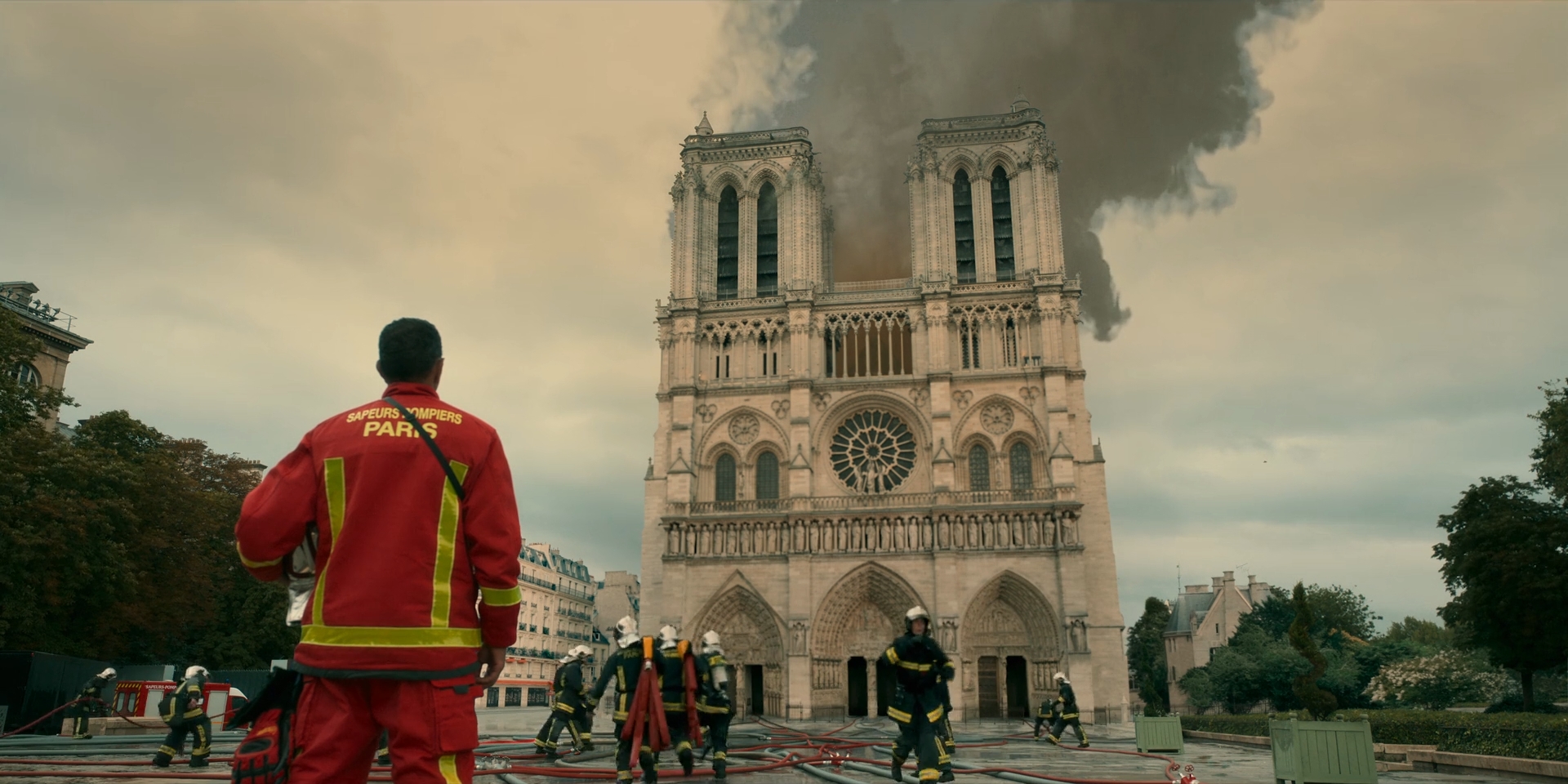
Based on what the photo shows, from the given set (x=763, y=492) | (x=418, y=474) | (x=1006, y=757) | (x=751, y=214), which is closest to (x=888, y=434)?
(x=763, y=492)

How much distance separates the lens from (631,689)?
33.7ft

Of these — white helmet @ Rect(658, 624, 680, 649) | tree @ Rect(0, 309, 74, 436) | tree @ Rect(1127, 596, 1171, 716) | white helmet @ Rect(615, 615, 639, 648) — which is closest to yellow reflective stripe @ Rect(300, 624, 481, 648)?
white helmet @ Rect(615, 615, 639, 648)

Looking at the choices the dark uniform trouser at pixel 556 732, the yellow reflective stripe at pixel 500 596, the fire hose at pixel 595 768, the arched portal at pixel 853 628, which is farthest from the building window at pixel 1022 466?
the yellow reflective stripe at pixel 500 596

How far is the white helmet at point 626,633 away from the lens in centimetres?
1070

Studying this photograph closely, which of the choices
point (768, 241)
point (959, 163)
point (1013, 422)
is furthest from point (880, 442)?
point (959, 163)

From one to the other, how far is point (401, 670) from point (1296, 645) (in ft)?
91.6

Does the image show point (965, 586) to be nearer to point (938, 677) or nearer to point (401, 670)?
point (938, 677)

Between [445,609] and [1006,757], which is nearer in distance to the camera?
[445,609]

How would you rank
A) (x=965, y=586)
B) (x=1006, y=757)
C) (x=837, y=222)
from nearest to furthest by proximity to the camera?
(x=1006, y=757)
(x=965, y=586)
(x=837, y=222)

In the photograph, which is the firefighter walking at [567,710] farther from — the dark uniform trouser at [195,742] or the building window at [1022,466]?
the building window at [1022,466]

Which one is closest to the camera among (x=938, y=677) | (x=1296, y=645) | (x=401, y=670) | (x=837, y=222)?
(x=401, y=670)

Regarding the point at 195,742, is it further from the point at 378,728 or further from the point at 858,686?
the point at 858,686

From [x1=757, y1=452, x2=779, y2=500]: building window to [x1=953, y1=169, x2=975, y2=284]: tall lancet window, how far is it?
1059 cm

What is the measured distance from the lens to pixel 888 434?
135ft
